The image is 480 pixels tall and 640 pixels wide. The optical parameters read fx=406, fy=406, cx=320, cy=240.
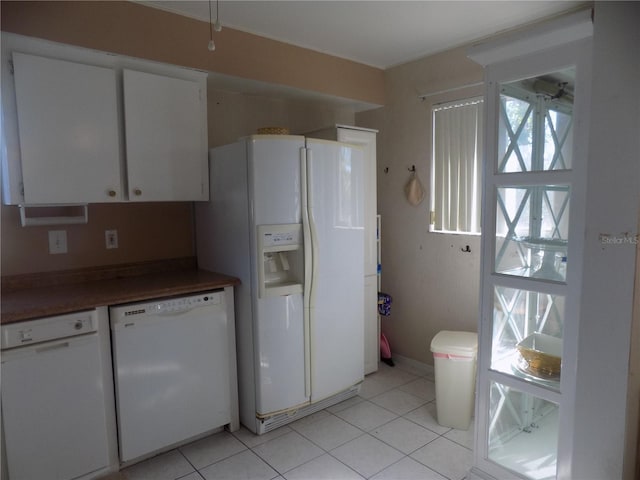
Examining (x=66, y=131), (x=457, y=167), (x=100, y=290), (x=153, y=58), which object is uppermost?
(x=153, y=58)

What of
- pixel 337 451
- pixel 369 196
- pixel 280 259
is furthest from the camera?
pixel 369 196

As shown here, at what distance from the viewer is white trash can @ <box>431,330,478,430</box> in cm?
247

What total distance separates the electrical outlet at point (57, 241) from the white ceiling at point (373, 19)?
1379 millimetres

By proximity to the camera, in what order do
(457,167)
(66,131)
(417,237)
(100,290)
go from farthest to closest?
(417,237) → (457,167) → (100,290) → (66,131)

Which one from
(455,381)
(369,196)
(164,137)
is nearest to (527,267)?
(455,381)

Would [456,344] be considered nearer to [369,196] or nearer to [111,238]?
[369,196]

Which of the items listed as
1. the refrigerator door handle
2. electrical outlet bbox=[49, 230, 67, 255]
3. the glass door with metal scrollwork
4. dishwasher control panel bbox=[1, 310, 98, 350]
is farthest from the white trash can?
electrical outlet bbox=[49, 230, 67, 255]

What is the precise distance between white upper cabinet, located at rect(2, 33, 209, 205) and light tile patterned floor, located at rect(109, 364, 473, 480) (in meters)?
1.49

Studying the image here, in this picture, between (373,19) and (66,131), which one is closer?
(66,131)

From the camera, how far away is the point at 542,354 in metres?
1.82

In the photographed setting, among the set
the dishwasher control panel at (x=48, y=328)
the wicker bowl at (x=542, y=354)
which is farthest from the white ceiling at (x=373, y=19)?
the wicker bowl at (x=542, y=354)

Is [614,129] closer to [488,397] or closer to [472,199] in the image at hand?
[488,397]

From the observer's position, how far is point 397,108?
11.2 ft

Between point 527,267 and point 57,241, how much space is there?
250 centimetres
